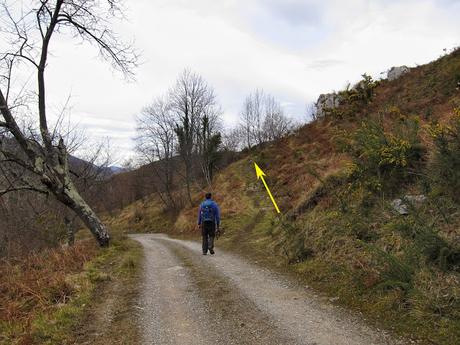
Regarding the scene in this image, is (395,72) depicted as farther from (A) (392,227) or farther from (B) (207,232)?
(A) (392,227)

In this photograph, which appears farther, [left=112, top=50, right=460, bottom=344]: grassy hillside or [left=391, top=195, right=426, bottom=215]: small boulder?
[left=391, top=195, right=426, bottom=215]: small boulder

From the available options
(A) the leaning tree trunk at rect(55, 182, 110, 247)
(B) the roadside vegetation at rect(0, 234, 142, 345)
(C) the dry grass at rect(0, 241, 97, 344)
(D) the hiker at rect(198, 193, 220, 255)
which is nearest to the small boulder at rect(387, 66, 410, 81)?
(D) the hiker at rect(198, 193, 220, 255)

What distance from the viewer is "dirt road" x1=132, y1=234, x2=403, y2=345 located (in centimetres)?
471

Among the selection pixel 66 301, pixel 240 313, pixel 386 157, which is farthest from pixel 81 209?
pixel 386 157

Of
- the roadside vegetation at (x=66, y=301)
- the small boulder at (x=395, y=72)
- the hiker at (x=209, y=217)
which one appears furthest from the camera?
the small boulder at (x=395, y=72)

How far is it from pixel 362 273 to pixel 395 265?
964mm

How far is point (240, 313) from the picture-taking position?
567cm

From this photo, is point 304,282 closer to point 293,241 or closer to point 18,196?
point 293,241

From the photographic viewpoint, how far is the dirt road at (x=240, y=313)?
4.71 metres

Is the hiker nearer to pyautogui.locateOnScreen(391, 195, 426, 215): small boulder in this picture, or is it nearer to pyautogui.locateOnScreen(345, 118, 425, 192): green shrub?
pyautogui.locateOnScreen(345, 118, 425, 192): green shrub

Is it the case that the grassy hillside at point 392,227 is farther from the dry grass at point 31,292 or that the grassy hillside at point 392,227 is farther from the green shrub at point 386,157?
the dry grass at point 31,292

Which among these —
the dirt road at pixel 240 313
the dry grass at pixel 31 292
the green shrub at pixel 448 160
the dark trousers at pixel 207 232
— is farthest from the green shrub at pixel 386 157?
the dry grass at pixel 31 292

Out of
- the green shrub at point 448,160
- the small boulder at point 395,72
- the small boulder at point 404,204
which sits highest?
the small boulder at point 395,72

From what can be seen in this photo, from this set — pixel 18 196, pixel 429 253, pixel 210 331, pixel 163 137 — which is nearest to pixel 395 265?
pixel 429 253
